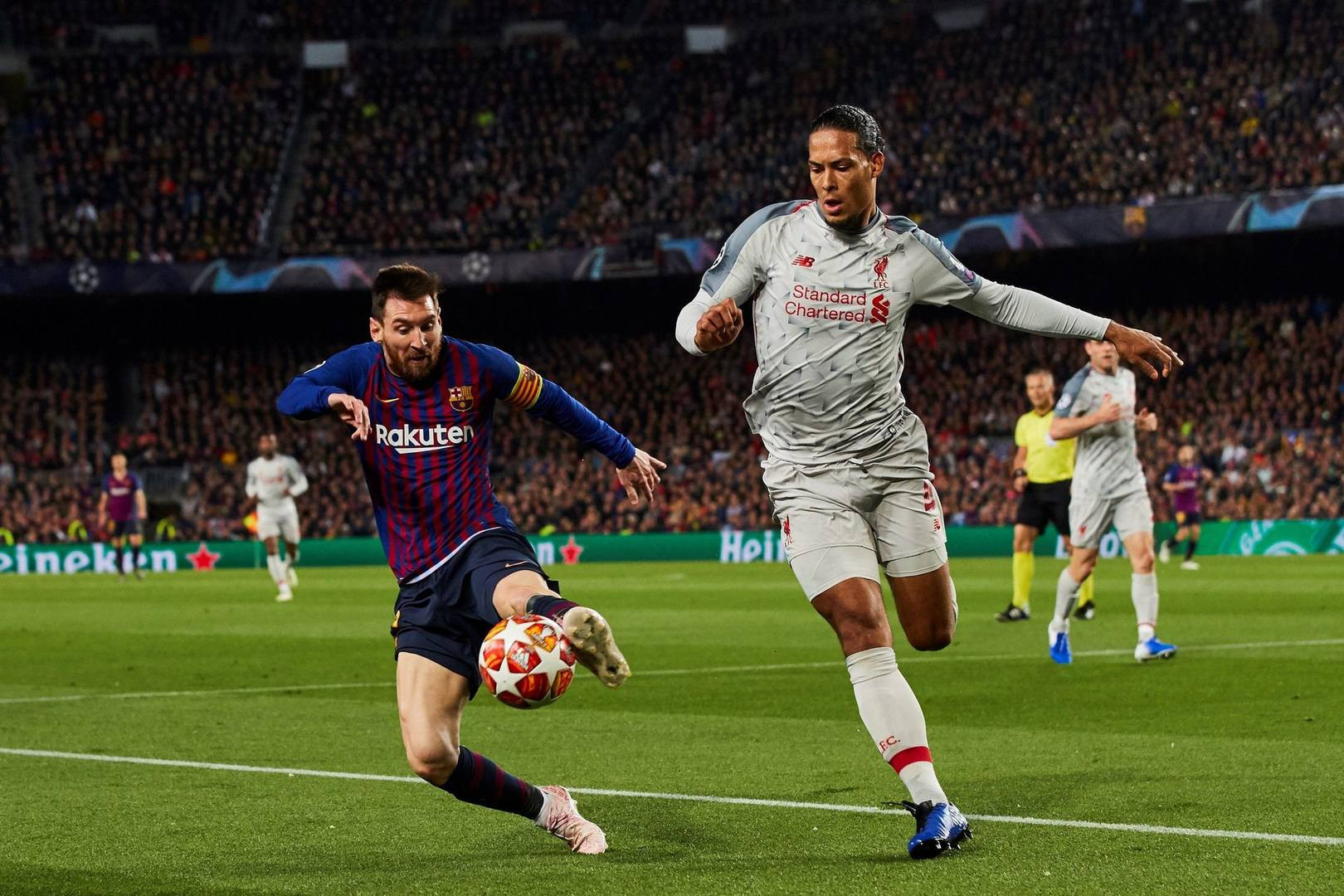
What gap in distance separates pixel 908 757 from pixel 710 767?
2250mm

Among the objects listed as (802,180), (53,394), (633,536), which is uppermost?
(802,180)

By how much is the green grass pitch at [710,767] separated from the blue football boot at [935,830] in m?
0.06

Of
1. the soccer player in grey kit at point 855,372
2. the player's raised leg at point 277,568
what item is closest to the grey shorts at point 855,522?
the soccer player in grey kit at point 855,372

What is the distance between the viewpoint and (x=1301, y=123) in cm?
3459

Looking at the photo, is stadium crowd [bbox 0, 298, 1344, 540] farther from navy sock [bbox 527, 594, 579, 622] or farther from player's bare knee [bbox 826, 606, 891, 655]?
navy sock [bbox 527, 594, 579, 622]

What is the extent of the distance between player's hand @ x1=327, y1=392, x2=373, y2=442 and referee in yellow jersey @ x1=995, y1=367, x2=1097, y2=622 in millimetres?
11175

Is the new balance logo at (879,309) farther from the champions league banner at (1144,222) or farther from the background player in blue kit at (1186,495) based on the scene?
the champions league banner at (1144,222)

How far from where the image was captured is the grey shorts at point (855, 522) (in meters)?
6.06

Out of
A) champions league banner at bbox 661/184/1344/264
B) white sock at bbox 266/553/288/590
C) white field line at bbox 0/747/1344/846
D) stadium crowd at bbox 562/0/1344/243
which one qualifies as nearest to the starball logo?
white field line at bbox 0/747/1344/846

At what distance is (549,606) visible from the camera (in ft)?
17.8

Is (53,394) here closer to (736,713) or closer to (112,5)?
(112,5)

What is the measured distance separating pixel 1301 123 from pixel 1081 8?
7.31m

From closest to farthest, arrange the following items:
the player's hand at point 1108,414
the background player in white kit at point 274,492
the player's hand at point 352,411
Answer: the player's hand at point 352,411, the player's hand at point 1108,414, the background player in white kit at point 274,492

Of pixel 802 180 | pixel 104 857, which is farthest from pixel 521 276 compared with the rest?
pixel 104 857
